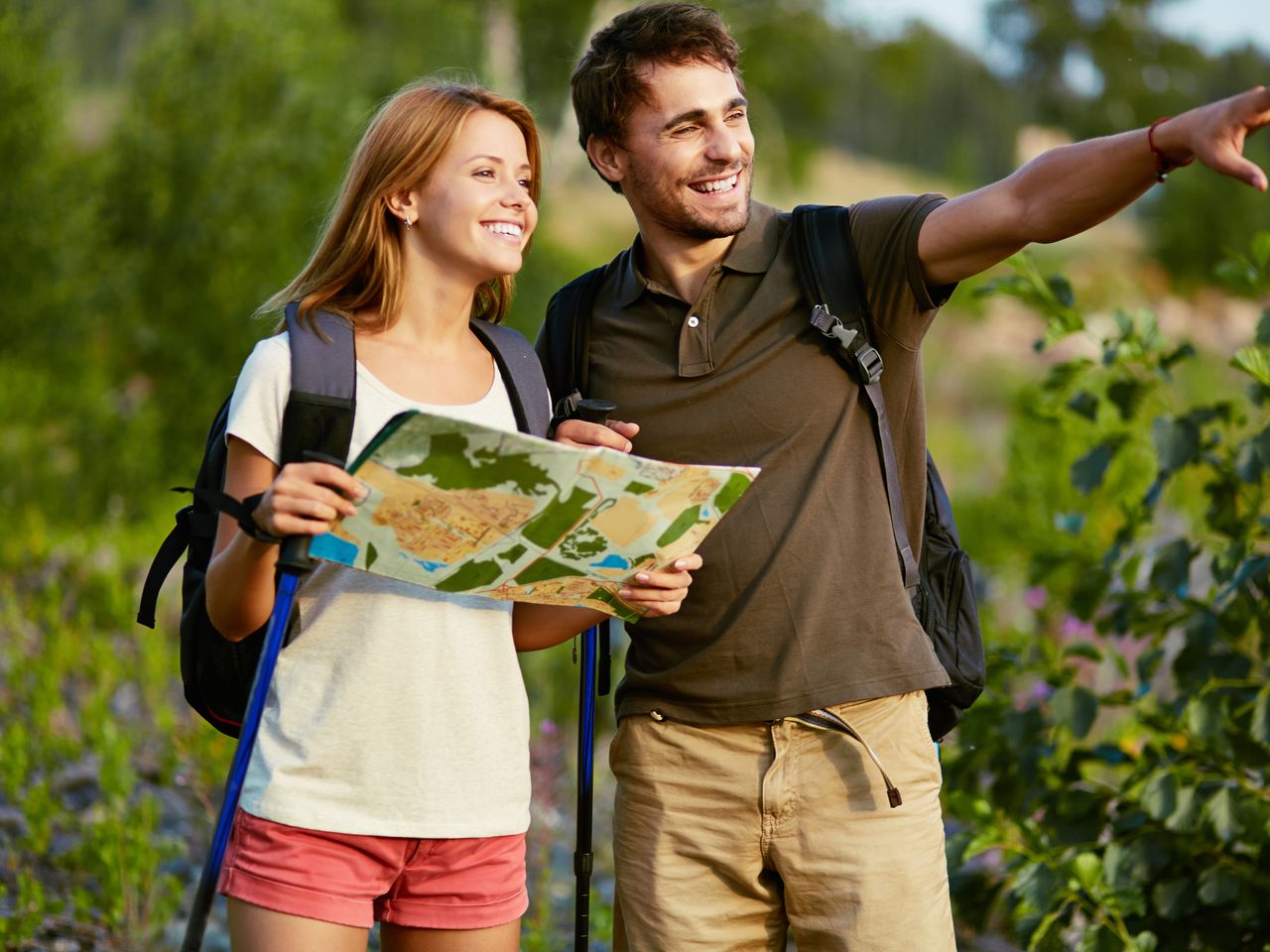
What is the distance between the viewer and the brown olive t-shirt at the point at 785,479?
8.46ft

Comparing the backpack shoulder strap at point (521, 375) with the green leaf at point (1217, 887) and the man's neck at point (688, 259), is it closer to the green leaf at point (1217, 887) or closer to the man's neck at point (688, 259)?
the man's neck at point (688, 259)

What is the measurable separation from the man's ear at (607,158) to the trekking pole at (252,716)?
114 cm

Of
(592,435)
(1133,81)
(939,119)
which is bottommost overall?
(592,435)

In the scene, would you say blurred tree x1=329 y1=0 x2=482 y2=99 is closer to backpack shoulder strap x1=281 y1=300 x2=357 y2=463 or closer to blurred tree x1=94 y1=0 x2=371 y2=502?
blurred tree x1=94 y1=0 x2=371 y2=502

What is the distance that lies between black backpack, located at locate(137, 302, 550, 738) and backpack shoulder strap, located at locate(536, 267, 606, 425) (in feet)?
0.79

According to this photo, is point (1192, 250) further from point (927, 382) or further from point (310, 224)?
point (310, 224)

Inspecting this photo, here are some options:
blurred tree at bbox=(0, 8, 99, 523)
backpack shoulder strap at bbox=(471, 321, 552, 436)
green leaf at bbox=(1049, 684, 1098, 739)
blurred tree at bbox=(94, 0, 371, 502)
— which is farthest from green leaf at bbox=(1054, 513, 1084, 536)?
blurred tree at bbox=(94, 0, 371, 502)

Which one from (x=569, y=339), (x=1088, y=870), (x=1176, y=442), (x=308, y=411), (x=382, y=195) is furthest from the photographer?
(x=1176, y=442)

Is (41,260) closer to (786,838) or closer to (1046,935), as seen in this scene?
(1046,935)

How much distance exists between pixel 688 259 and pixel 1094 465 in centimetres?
135

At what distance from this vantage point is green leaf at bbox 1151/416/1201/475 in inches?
135

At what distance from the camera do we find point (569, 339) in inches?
112

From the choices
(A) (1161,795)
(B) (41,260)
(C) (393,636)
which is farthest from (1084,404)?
(B) (41,260)

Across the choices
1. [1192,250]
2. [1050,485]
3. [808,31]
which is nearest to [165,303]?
[1050,485]
